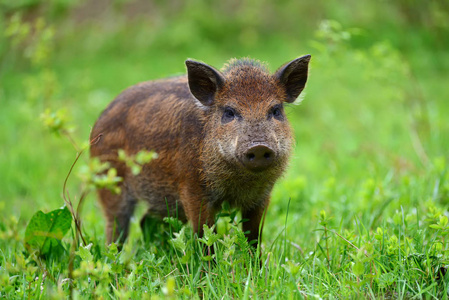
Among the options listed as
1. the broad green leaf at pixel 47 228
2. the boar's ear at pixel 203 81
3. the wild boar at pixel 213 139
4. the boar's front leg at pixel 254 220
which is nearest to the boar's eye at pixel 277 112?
the wild boar at pixel 213 139

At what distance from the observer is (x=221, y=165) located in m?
3.91

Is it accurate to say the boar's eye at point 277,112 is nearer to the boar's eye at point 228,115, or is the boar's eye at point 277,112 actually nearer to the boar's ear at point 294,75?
the boar's ear at point 294,75

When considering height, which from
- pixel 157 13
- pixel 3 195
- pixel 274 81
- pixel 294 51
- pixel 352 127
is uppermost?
pixel 157 13

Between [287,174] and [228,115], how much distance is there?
2.47ft

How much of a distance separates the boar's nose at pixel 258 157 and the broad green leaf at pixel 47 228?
4.75 feet

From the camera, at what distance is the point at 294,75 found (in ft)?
13.9

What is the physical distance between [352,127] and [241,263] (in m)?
6.12

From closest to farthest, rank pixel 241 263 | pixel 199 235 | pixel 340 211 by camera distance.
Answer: pixel 241 263, pixel 199 235, pixel 340 211

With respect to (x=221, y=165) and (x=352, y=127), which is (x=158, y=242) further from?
(x=352, y=127)

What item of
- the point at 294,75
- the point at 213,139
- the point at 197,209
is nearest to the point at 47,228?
the point at 197,209

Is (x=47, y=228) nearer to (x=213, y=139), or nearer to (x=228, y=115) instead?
(x=213, y=139)

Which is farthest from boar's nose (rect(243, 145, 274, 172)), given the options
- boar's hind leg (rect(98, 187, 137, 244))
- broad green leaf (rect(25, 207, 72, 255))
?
boar's hind leg (rect(98, 187, 137, 244))

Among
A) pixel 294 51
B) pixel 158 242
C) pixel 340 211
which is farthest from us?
pixel 294 51

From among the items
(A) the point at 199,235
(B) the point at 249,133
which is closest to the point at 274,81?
(B) the point at 249,133
